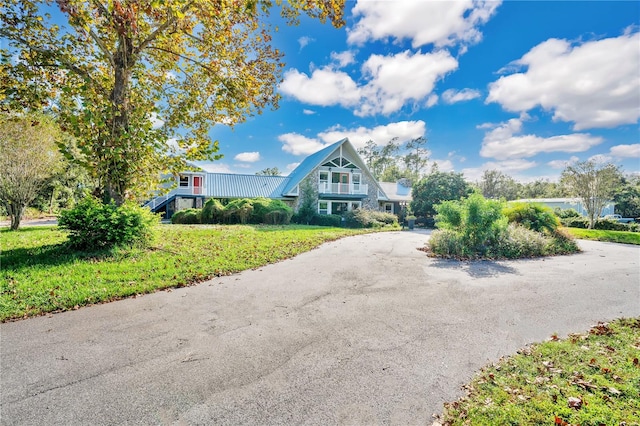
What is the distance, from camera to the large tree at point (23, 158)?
44.1 feet

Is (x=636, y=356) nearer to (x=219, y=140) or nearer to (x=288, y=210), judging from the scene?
(x=219, y=140)

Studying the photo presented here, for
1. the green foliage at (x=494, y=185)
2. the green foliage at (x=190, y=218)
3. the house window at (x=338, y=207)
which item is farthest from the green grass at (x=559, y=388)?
the green foliage at (x=494, y=185)

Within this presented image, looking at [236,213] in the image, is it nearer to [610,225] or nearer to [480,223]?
[480,223]

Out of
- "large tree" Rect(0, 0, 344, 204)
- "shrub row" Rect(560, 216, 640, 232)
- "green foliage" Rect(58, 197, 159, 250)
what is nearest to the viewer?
"large tree" Rect(0, 0, 344, 204)

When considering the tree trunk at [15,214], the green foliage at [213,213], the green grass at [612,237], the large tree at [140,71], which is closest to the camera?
the large tree at [140,71]

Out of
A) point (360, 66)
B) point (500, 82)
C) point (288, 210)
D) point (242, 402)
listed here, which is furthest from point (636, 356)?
point (288, 210)

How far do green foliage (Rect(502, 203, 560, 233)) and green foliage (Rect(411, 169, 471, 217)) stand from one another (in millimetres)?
13915

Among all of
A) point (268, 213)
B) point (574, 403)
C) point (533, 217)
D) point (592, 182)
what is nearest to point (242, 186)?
point (268, 213)

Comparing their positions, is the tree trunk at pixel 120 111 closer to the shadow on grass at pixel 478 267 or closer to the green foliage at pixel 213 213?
the shadow on grass at pixel 478 267

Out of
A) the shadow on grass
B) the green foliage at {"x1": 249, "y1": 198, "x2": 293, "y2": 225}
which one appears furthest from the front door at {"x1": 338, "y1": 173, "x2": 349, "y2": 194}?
the shadow on grass

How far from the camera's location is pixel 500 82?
41.5 feet

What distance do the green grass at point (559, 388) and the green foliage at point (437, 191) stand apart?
957 inches

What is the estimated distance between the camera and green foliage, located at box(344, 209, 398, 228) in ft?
75.4

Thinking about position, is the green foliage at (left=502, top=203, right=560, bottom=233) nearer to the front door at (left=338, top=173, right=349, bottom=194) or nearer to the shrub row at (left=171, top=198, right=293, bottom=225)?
the shrub row at (left=171, top=198, right=293, bottom=225)
